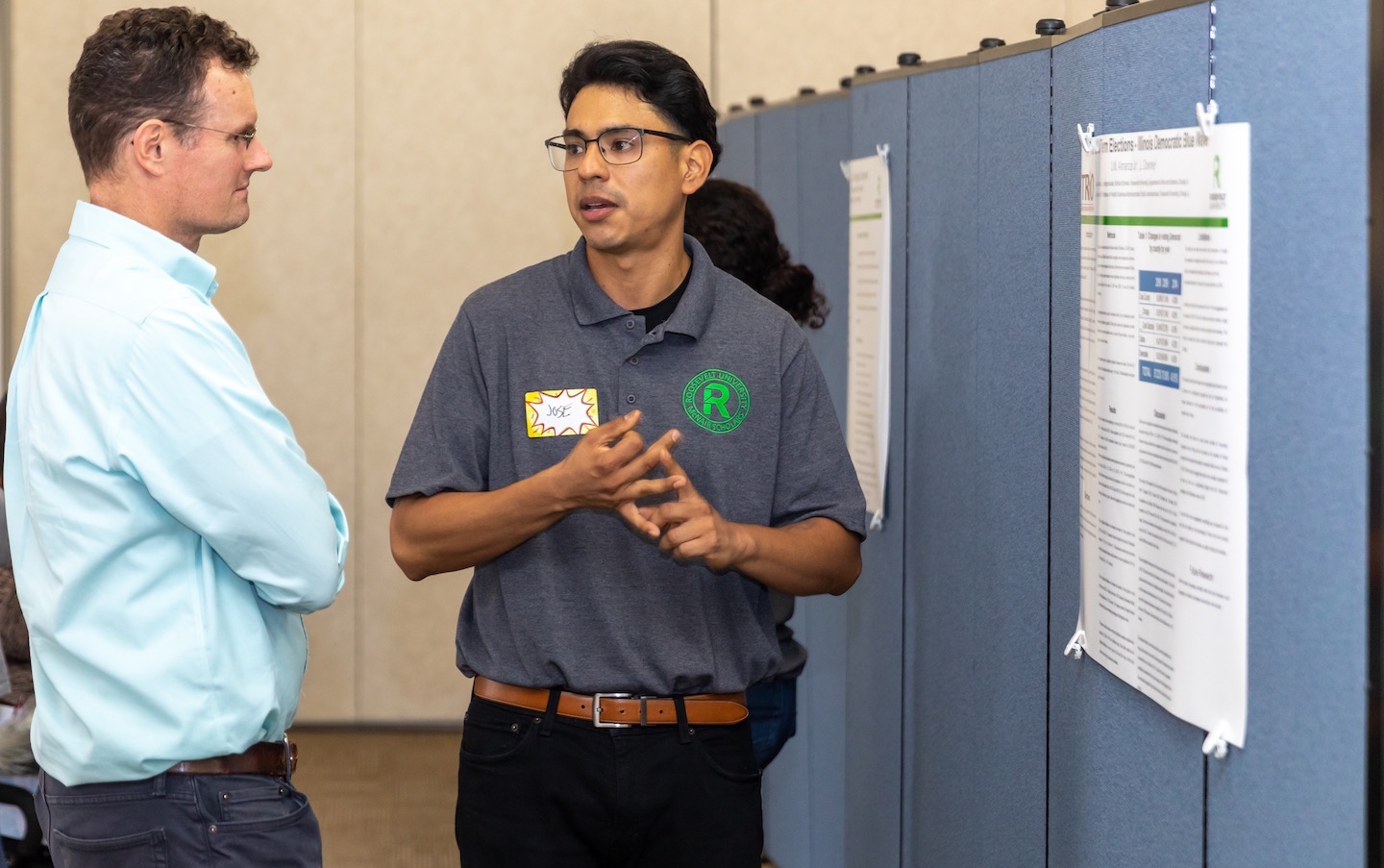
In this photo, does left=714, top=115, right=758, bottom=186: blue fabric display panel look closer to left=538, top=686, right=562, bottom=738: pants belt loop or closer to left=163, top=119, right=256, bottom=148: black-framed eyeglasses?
left=163, top=119, right=256, bottom=148: black-framed eyeglasses

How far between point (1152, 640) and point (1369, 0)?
73 centimetres

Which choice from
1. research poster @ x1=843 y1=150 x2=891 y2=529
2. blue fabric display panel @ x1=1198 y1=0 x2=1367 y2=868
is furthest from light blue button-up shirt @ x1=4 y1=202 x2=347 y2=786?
research poster @ x1=843 y1=150 x2=891 y2=529

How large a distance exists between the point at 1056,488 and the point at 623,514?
0.68 m

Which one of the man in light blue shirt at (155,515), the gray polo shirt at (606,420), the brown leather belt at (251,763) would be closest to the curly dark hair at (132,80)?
the man in light blue shirt at (155,515)

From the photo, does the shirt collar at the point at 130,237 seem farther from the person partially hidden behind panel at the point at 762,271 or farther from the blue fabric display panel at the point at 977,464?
the blue fabric display panel at the point at 977,464

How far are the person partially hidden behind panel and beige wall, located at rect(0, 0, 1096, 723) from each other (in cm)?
275

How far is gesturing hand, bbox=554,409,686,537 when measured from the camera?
5.75ft

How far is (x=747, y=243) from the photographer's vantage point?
262 cm

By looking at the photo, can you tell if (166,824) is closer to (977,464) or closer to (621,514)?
(621,514)

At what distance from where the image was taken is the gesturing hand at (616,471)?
1.75 meters

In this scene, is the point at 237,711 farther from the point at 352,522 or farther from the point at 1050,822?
the point at 352,522

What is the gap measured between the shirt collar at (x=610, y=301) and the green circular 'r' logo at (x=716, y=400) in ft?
0.23

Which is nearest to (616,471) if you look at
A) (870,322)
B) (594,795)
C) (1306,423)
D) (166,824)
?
(594,795)

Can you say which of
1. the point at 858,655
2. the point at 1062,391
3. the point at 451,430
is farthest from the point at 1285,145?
the point at 858,655
